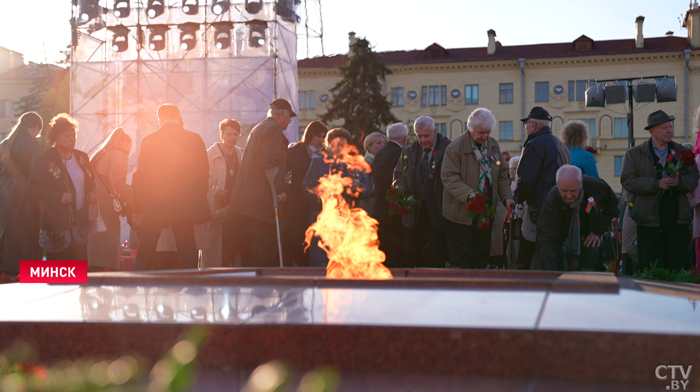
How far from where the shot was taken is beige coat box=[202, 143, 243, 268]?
24.0ft

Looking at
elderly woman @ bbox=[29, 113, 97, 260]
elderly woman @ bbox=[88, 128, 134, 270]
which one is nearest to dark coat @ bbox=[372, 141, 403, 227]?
elderly woman @ bbox=[88, 128, 134, 270]

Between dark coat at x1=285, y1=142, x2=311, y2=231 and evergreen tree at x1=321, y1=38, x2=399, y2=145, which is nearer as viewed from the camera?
dark coat at x1=285, y1=142, x2=311, y2=231

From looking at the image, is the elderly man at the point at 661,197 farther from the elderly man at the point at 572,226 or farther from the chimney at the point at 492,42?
the chimney at the point at 492,42

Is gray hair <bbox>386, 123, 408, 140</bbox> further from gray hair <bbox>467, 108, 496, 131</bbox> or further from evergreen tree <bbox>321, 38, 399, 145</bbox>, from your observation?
evergreen tree <bbox>321, 38, 399, 145</bbox>

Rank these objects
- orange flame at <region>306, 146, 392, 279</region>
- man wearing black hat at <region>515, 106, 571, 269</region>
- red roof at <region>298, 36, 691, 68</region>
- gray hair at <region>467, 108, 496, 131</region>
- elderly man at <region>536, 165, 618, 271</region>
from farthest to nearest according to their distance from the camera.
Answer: red roof at <region>298, 36, 691, 68</region> → man wearing black hat at <region>515, 106, 571, 269</region> → gray hair at <region>467, 108, 496, 131</region> → elderly man at <region>536, 165, 618, 271</region> → orange flame at <region>306, 146, 392, 279</region>

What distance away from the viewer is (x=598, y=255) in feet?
19.8

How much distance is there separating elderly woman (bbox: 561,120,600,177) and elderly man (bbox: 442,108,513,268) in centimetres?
107

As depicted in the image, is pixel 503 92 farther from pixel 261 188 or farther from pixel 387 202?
pixel 261 188

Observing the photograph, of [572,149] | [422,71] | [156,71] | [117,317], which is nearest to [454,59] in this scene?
[422,71]

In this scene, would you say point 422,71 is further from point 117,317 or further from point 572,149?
point 117,317

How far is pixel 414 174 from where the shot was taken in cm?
675

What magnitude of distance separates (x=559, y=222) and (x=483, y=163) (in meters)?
0.83

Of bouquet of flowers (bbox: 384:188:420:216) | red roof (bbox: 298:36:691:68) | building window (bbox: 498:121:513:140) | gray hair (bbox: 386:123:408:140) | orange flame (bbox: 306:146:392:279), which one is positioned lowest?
orange flame (bbox: 306:146:392:279)

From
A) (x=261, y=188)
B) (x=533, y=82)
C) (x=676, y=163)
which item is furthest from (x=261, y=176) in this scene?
(x=533, y=82)
